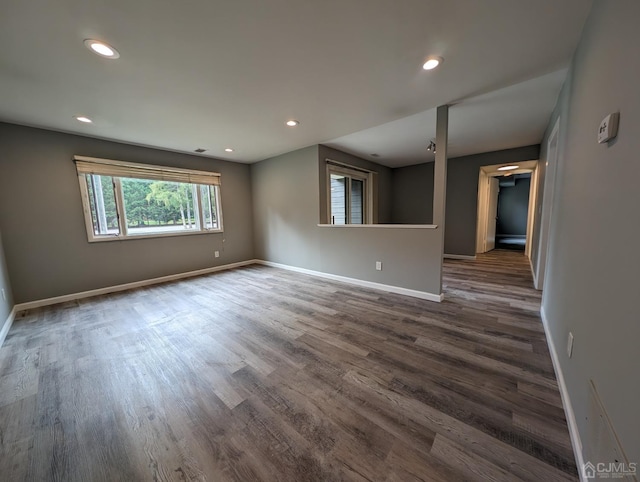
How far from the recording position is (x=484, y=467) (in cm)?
110

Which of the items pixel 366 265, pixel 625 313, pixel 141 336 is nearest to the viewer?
pixel 625 313

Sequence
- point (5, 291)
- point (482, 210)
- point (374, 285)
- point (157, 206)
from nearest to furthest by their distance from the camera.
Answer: point (5, 291) < point (374, 285) < point (157, 206) < point (482, 210)

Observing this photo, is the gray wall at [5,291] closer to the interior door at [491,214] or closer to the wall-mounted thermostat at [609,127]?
the wall-mounted thermostat at [609,127]

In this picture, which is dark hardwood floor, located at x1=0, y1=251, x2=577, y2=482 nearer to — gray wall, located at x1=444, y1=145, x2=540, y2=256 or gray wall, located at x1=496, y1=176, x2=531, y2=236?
gray wall, located at x1=444, y1=145, x2=540, y2=256

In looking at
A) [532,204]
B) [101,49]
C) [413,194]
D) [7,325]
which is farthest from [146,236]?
[532,204]

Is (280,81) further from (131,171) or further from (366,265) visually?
(131,171)

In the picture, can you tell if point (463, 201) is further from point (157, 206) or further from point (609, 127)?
point (157, 206)

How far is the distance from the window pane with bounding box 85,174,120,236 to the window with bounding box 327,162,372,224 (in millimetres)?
3723

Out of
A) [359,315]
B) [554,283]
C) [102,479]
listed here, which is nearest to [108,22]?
[102,479]

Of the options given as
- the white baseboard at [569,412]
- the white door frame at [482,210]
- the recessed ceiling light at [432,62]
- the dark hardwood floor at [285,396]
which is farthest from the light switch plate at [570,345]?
the white door frame at [482,210]

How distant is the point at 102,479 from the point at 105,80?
290cm

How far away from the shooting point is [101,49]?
172 centimetres

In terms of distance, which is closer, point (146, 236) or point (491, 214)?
point (146, 236)

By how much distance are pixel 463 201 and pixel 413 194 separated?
1251mm
